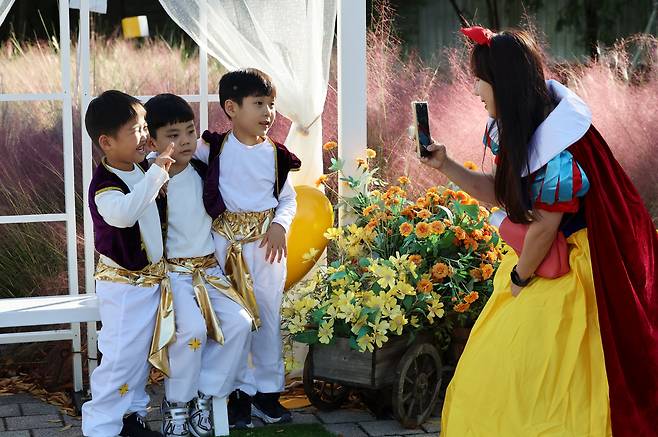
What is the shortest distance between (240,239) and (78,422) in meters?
0.91

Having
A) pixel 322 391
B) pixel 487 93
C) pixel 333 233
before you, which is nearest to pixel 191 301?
pixel 333 233

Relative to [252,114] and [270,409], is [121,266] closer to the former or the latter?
[252,114]

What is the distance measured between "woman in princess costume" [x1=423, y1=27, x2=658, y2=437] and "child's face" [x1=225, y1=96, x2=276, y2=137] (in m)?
1.06

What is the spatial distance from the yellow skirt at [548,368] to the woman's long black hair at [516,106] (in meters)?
0.23

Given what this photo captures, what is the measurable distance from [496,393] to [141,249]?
1.26 meters

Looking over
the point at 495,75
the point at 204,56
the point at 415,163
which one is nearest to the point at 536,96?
the point at 495,75

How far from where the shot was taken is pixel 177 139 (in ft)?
11.8

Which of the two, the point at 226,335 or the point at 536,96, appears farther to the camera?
the point at 226,335

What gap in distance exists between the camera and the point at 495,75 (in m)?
2.84

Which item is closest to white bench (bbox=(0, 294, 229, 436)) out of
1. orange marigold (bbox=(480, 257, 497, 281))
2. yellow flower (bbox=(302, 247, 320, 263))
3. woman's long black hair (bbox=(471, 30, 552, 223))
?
yellow flower (bbox=(302, 247, 320, 263))

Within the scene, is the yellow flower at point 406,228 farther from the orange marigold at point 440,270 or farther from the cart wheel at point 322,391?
the cart wheel at point 322,391

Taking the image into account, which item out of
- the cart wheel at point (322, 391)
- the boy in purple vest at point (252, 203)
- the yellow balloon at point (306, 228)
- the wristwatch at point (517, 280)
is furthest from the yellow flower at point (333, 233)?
the wristwatch at point (517, 280)

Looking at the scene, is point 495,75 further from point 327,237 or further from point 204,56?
point 204,56

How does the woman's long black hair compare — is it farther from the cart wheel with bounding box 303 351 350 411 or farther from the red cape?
the cart wheel with bounding box 303 351 350 411
